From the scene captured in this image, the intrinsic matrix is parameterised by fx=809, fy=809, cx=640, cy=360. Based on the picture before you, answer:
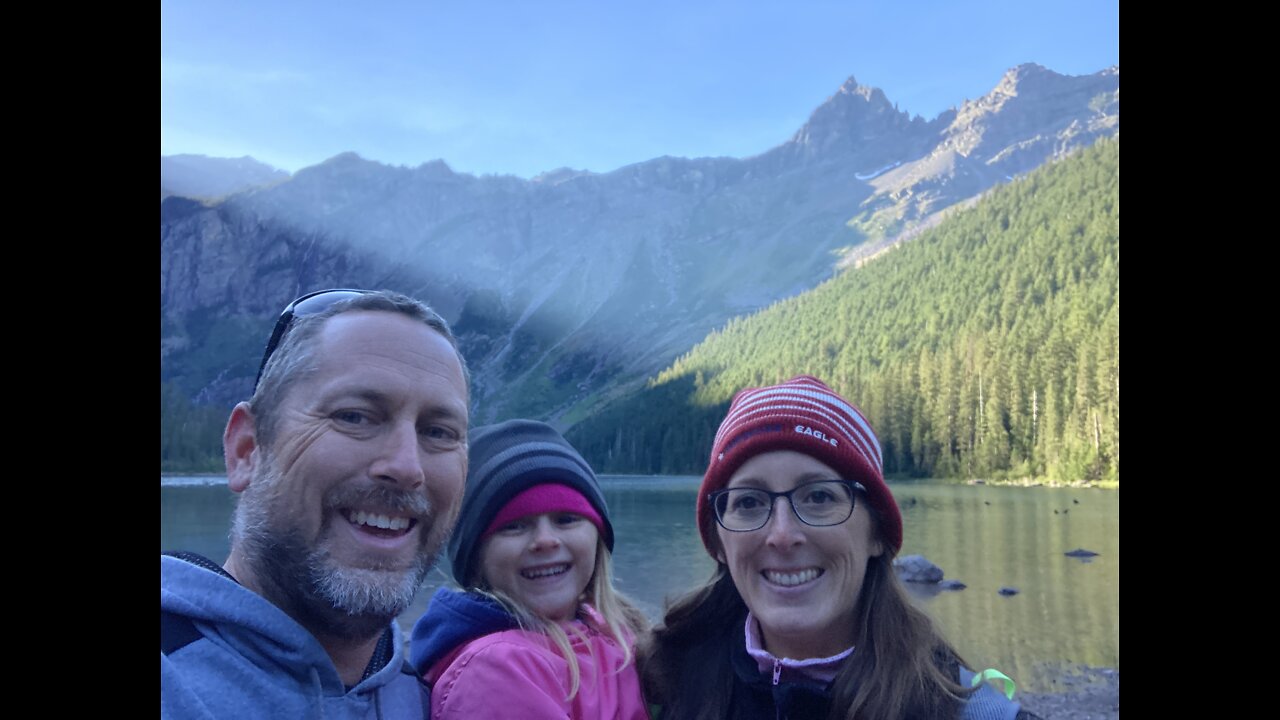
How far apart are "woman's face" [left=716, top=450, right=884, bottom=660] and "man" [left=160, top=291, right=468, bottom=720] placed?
1.01 metres

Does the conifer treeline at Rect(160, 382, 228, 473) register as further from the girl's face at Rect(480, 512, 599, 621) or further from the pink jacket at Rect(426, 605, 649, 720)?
the pink jacket at Rect(426, 605, 649, 720)

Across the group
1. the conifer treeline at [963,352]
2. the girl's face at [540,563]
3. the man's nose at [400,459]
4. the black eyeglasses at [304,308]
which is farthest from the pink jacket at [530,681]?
the conifer treeline at [963,352]

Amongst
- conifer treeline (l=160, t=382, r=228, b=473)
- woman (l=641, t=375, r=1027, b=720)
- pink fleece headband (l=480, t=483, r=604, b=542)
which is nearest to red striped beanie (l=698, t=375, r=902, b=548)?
woman (l=641, t=375, r=1027, b=720)

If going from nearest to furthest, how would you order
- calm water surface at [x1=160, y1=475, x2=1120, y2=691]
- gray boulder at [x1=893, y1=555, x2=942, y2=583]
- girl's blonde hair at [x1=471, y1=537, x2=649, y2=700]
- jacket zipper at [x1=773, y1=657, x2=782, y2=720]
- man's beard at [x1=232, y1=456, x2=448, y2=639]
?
man's beard at [x1=232, y1=456, x2=448, y2=639] < jacket zipper at [x1=773, y1=657, x2=782, y2=720] < girl's blonde hair at [x1=471, y1=537, x2=649, y2=700] < calm water surface at [x1=160, y1=475, x2=1120, y2=691] < gray boulder at [x1=893, y1=555, x2=942, y2=583]

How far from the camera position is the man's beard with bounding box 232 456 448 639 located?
7.11ft

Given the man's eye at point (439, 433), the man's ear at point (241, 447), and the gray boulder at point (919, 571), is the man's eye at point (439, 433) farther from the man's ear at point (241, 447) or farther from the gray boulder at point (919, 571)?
the gray boulder at point (919, 571)

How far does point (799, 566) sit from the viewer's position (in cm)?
267

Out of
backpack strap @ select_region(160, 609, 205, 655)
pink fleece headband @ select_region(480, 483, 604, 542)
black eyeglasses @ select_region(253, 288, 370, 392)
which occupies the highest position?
black eyeglasses @ select_region(253, 288, 370, 392)

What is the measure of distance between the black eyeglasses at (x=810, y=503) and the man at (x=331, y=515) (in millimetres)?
985

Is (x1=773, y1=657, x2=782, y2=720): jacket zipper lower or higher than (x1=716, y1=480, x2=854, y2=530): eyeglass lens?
lower

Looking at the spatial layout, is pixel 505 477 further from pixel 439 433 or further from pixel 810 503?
pixel 810 503

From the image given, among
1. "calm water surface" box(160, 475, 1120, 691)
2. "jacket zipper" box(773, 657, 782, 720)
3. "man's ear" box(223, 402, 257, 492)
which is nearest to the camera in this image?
"man's ear" box(223, 402, 257, 492)
